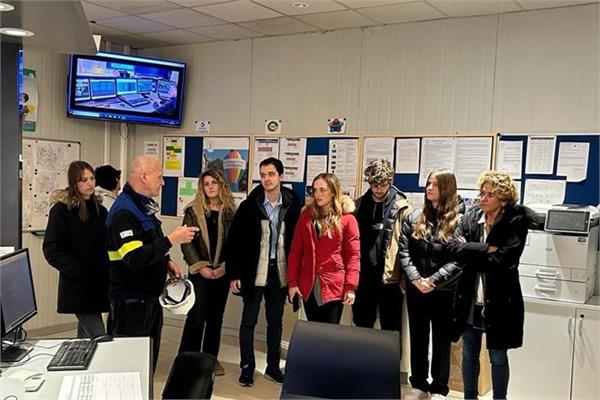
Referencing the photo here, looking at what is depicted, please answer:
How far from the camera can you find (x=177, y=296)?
3.22 metres

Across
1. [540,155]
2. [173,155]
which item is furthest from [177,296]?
[173,155]

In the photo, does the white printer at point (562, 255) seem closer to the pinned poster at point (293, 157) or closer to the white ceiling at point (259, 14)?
the white ceiling at point (259, 14)

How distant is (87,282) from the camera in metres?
3.42

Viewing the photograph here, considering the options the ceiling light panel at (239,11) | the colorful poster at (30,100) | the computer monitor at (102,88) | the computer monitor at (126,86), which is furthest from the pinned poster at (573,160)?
the colorful poster at (30,100)

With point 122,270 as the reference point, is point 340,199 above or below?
above

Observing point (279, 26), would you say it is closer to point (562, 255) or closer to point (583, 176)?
point (583, 176)

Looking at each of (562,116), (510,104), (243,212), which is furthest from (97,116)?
(562,116)

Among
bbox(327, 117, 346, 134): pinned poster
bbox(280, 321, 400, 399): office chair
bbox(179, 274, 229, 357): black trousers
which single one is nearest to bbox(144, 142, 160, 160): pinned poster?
bbox(327, 117, 346, 134): pinned poster

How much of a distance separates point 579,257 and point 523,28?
5.39ft

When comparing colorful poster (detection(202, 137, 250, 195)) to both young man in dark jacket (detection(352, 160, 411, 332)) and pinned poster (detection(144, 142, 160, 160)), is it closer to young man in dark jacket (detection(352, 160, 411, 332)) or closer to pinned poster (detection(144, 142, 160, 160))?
pinned poster (detection(144, 142, 160, 160))

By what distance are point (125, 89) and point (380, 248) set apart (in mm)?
2858

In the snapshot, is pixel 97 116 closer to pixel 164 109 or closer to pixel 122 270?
pixel 164 109

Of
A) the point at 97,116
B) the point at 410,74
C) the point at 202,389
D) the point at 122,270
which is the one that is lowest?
the point at 202,389

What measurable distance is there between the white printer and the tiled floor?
35.6 inches
